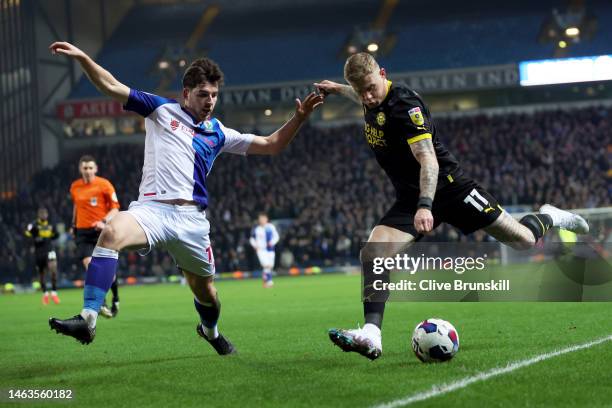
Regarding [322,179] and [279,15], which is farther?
[279,15]

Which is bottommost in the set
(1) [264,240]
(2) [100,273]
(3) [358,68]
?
(1) [264,240]

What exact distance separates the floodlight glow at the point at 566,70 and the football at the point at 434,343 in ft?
98.7

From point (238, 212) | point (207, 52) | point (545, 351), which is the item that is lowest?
point (238, 212)

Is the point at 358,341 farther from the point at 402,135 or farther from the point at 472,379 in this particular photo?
the point at 402,135

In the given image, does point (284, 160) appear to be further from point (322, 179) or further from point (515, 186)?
point (515, 186)

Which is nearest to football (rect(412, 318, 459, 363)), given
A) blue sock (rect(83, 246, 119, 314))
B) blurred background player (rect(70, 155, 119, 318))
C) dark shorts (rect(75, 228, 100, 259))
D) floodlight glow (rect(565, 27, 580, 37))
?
blue sock (rect(83, 246, 119, 314))

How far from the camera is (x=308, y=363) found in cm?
661

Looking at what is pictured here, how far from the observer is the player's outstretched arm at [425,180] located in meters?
6.05

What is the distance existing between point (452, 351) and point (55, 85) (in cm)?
3792

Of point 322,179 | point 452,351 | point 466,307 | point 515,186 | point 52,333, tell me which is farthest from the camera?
point 322,179

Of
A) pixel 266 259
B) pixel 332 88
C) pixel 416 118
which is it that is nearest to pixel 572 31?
pixel 266 259

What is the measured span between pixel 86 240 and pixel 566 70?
1012 inches

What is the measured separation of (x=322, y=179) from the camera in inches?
1400

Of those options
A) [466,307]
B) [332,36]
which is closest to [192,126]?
[466,307]
